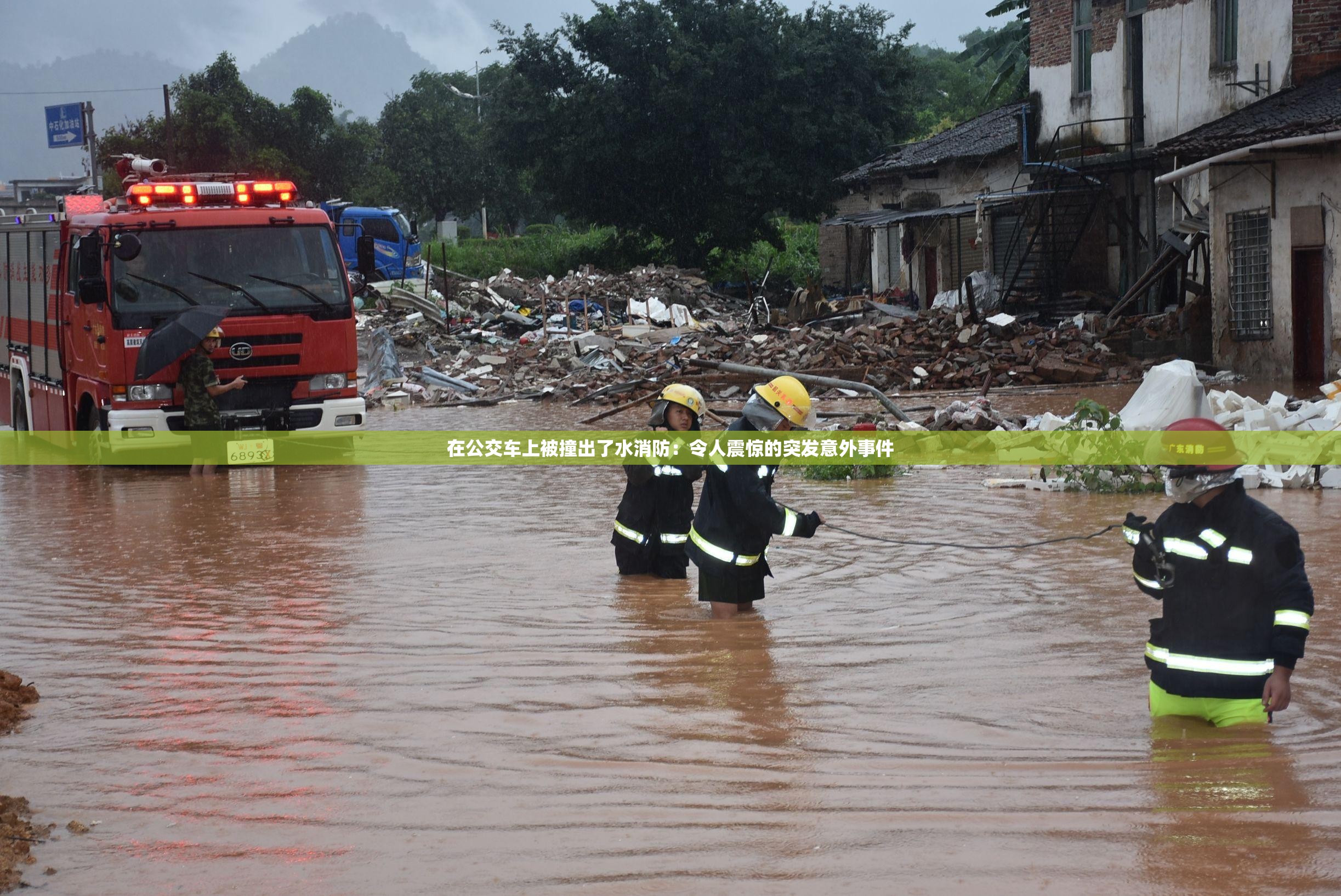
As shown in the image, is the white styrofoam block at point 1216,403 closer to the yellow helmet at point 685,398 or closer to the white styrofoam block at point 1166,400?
the white styrofoam block at point 1166,400

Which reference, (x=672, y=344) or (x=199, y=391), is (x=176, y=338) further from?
(x=672, y=344)

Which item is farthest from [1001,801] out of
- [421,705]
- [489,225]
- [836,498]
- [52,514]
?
[489,225]

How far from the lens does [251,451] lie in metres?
14.9

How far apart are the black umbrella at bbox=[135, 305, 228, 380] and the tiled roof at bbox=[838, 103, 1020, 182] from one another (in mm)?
23272

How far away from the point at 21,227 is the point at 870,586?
12835 mm

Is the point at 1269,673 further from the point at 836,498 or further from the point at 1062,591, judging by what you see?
the point at 836,498

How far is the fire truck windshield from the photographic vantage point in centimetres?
1413

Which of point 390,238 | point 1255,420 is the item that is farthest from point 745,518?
point 390,238

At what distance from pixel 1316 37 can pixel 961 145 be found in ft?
47.6

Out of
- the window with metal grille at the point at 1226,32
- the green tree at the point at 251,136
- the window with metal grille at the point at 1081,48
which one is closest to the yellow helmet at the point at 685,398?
the window with metal grille at the point at 1226,32

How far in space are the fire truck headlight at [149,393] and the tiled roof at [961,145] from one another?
2327cm

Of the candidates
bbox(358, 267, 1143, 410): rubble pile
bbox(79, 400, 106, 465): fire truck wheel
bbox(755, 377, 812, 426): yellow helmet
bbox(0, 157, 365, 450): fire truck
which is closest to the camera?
bbox(755, 377, 812, 426): yellow helmet

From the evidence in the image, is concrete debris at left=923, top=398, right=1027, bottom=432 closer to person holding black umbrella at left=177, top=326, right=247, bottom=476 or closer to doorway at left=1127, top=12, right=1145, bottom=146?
person holding black umbrella at left=177, top=326, right=247, bottom=476
